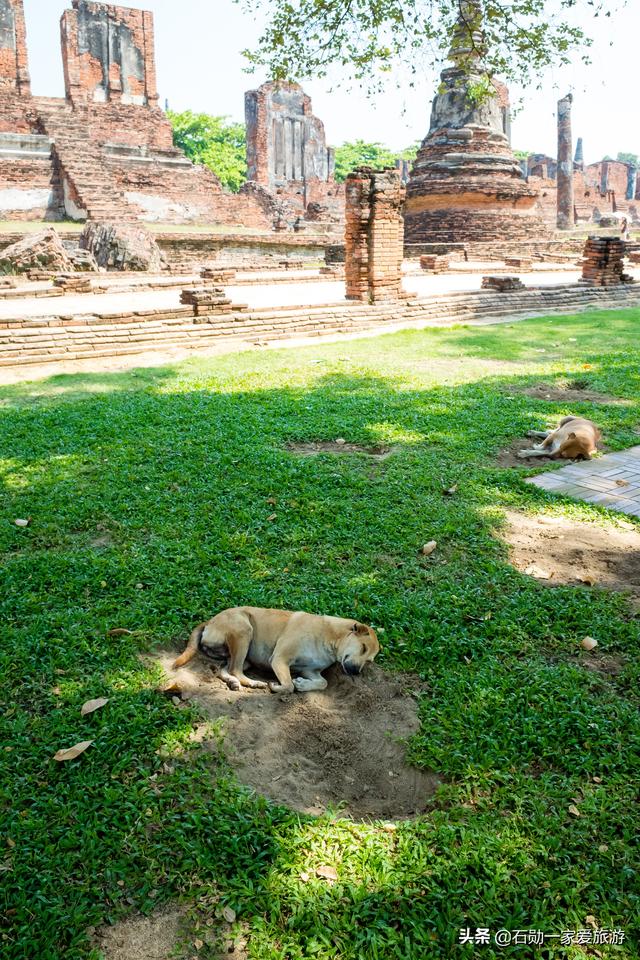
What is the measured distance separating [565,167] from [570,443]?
118 feet

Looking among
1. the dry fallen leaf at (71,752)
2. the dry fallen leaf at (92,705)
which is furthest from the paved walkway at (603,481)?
the dry fallen leaf at (71,752)

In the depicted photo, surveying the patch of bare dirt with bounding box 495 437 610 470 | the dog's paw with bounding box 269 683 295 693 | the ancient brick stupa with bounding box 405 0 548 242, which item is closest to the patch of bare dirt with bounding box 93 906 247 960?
the dog's paw with bounding box 269 683 295 693

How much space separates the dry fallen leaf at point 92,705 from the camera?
2.24 m

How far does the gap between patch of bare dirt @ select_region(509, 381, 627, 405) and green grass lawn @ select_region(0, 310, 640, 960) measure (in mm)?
824

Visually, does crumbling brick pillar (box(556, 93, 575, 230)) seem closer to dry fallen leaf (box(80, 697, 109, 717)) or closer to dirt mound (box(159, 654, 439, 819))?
dirt mound (box(159, 654, 439, 819))

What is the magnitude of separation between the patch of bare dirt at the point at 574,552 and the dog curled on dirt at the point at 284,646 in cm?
103

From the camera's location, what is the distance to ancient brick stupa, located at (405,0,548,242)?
2278cm

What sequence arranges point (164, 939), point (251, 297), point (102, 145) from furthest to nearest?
point (102, 145) < point (251, 297) < point (164, 939)

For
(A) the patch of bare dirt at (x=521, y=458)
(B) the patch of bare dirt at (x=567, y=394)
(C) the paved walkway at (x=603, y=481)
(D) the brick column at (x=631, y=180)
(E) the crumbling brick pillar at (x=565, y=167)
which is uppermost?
(D) the brick column at (x=631, y=180)

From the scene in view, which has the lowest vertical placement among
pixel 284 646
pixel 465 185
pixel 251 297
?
pixel 284 646

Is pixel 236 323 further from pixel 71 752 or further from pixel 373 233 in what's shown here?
pixel 71 752

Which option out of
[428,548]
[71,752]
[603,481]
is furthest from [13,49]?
[71,752]

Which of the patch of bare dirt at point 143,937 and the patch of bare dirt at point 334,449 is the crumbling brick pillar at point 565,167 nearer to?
the patch of bare dirt at point 334,449

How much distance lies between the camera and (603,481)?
429cm
